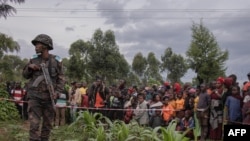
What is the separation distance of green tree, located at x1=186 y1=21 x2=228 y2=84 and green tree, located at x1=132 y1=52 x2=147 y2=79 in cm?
1048

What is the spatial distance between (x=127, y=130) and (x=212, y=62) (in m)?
23.4

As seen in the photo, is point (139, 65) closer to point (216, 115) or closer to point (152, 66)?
point (152, 66)

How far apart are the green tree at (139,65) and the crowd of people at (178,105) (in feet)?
88.5

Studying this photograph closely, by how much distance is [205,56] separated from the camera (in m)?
30.6

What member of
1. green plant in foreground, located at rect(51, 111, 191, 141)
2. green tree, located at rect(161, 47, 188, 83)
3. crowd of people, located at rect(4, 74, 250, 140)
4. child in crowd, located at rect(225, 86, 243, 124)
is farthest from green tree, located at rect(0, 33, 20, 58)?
green tree, located at rect(161, 47, 188, 83)

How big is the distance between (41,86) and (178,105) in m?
5.38

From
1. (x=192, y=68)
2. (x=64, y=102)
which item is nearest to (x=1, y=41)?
(x=64, y=102)

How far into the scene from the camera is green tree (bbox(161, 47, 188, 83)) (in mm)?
37875

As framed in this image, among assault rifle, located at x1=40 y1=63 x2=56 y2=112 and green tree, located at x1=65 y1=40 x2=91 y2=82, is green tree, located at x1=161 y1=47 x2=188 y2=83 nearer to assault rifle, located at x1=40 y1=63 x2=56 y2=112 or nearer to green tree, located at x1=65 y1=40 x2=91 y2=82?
green tree, located at x1=65 y1=40 x2=91 y2=82

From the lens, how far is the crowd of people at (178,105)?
362 inches

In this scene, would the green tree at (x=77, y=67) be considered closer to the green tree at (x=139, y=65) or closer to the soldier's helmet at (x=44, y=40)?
the green tree at (x=139, y=65)

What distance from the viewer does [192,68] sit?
30828 millimetres

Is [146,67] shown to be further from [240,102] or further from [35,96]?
[35,96]

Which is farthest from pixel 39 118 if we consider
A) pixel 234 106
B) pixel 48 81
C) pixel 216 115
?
pixel 216 115
